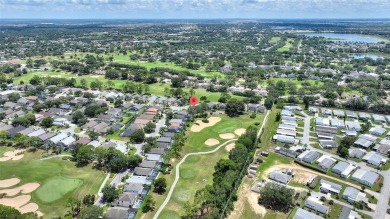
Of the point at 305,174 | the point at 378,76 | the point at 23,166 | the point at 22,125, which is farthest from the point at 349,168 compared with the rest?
the point at 378,76

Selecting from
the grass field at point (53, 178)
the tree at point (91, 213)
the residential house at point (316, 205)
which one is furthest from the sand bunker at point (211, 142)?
the tree at point (91, 213)

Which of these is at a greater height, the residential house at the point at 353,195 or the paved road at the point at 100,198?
the paved road at the point at 100,198

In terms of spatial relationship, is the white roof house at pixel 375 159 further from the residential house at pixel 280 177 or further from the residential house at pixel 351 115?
the residential house at pixel 351 115

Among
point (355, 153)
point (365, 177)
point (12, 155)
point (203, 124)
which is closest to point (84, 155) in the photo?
point (12, 155)

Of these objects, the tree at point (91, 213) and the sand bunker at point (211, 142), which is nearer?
the tree at point (91, 213)

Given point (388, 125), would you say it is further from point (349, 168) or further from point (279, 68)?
point (279, 68)

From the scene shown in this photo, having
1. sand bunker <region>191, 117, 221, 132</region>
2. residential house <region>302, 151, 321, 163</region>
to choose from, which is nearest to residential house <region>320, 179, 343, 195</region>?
residential house <region>302, 151, 321, 163</region>
